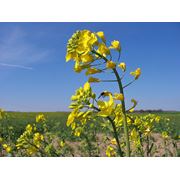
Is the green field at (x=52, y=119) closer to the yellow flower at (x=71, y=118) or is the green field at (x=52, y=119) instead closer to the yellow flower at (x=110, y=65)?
the yellow flower at (x=71, y=118)

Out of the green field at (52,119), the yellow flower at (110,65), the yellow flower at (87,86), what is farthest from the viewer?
the green field at (52,119)

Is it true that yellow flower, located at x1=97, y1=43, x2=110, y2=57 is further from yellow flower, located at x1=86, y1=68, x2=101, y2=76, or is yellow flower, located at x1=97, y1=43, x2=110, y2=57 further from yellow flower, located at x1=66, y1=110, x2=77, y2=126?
yellow flower, located at x1=66, y1=110, x2=77, y2=126

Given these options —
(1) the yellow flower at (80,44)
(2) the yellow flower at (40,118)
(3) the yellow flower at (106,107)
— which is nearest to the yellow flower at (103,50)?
(1) the yellow flower at (80,44)

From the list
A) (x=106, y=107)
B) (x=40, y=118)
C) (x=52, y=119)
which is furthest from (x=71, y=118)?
(x=52, y=119)

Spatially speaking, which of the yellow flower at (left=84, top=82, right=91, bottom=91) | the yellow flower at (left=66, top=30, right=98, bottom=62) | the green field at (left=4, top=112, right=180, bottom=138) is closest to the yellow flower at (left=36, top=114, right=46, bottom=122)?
the green field at (left=4, top=112, right=180, bottom=138)

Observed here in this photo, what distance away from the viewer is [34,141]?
204cm

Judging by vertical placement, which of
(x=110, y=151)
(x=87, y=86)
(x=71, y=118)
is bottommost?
(x=110, y=151)

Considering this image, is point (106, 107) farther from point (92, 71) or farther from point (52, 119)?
point (52, 119)
